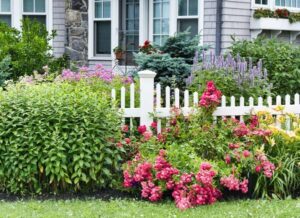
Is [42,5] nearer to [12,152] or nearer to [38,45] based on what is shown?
[38,45]

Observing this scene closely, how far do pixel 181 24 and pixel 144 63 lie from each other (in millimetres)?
3244

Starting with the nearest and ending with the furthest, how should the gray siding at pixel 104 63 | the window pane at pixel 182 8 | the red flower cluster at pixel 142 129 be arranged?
the red flower cluster at pixel 142 129
the window pane at pixel 182 8
the gray siding at pixel 104 63

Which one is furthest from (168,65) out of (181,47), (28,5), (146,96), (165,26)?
(28,5)

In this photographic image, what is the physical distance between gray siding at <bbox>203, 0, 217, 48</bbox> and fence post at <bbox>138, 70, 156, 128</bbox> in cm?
541

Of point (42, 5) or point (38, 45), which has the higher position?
point (42, 5)

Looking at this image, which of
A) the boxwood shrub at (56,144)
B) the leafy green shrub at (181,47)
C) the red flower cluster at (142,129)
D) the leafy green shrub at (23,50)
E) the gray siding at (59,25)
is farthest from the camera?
the gray siding at (59,25)

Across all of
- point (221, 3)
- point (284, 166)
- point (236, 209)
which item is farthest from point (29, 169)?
point (221, 3)

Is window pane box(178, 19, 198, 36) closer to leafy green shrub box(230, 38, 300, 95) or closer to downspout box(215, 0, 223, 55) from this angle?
downspout box(215, 0, 223, 55)

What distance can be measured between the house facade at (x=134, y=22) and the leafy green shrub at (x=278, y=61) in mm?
1681

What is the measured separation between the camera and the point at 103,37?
15.1 metres

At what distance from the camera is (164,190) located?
261 inches

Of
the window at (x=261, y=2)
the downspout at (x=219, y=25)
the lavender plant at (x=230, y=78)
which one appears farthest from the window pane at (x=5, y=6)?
the lavender plant at (x=230, y=78)

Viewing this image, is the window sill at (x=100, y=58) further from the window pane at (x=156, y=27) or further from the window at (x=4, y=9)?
the window at (x=4, y=9)

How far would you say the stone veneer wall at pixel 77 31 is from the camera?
549 inches
